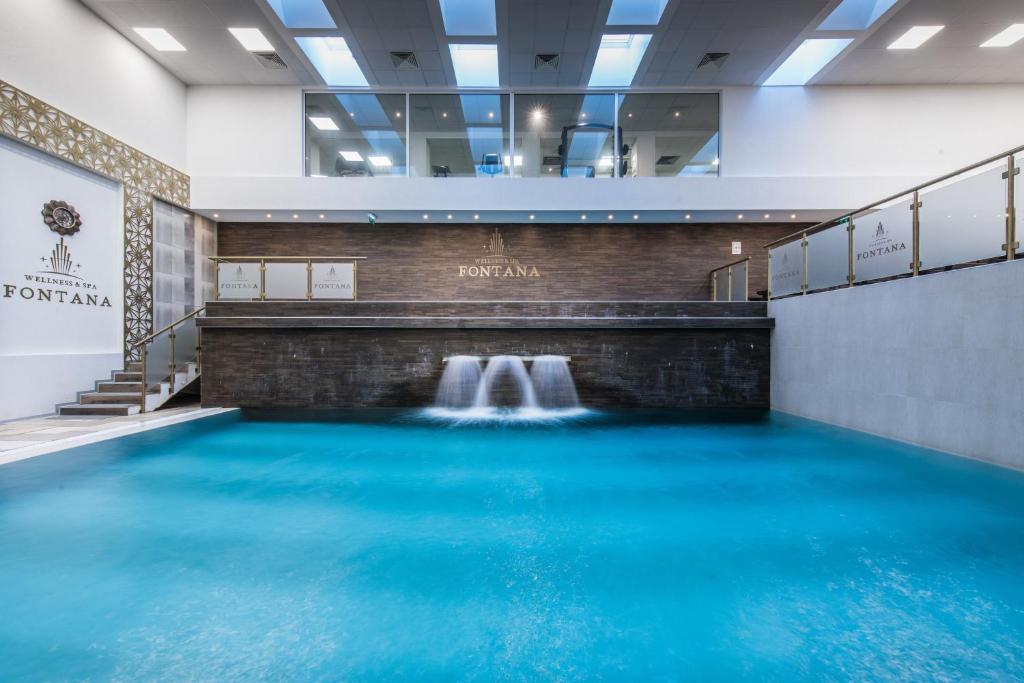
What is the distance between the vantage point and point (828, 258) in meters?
7.06

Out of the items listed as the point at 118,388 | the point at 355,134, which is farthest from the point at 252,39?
the point at 118,388

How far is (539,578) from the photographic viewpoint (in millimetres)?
2438

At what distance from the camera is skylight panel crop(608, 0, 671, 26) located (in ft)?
29.7

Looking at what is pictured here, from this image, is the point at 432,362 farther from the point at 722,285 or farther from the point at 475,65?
the point at 722,285

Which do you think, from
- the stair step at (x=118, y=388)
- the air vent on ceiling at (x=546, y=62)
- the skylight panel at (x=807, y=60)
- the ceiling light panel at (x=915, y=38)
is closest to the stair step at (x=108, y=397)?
the stair step at (x=118, y=388)

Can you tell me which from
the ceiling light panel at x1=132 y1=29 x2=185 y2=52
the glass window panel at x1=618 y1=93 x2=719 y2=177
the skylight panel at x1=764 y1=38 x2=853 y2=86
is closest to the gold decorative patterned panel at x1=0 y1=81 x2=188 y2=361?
the ceiling light panel at x1=132 y1=29 x2=185 y2=52

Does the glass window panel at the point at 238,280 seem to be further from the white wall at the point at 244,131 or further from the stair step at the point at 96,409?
the white wall at the point at 244,131

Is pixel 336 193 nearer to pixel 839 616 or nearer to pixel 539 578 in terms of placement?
pixel 539 578

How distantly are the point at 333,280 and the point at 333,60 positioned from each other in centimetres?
561

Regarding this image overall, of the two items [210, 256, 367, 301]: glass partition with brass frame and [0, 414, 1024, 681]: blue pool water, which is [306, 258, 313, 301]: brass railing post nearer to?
[210, 256, 367, 301]: glass partition with brass frame

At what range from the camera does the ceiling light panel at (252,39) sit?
9.64 m

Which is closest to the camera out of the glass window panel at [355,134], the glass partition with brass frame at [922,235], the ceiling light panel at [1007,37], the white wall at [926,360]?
the white wall at [926,360]

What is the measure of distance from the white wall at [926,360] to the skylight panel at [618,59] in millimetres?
6758

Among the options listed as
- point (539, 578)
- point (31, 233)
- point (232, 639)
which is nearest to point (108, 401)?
point (31, 233)
